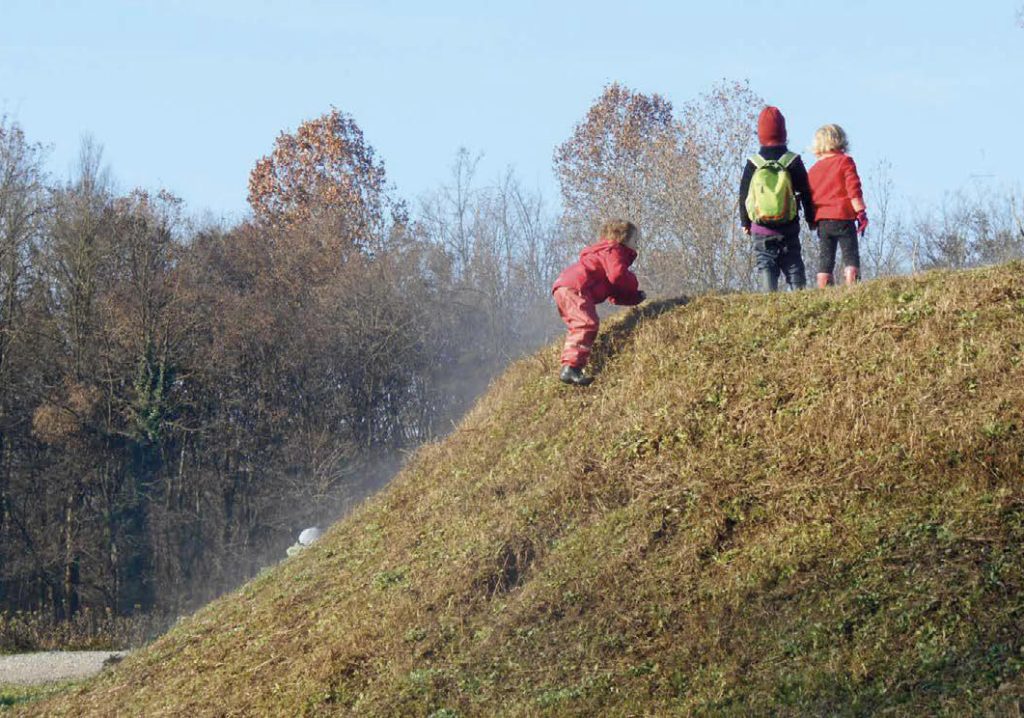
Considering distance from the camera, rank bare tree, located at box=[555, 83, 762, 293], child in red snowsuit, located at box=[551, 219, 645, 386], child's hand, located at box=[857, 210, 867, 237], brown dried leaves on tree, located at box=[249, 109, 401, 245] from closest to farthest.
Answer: child in red snowsuit, located at box=[551, 219, 645, 386] < child's hand, located at box=[857, 210, 867, 237] < bare tree, located at box=[555, 83, 762, 293] < brown dried leaves on tree, located at box=[249, 109, 401, 245]

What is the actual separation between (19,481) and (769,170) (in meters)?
30.1

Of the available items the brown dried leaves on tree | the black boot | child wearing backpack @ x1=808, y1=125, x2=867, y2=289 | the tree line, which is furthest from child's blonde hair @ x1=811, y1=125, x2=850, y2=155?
the brown dried leaves on tree

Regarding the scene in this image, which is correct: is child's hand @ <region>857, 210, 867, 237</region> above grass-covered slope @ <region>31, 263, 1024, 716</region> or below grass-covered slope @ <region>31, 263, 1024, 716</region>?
above

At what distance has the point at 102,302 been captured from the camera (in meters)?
37.4

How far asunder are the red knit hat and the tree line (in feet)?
65.3

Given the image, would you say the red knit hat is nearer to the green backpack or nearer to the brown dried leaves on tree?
the green backpack

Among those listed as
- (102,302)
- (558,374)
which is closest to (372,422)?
(102,302)

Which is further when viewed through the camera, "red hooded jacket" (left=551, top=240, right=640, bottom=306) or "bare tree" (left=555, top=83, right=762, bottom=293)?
"bare tree" (left=555, top=83, right=762, bottom=293)

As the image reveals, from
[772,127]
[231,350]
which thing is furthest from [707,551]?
[231,350]

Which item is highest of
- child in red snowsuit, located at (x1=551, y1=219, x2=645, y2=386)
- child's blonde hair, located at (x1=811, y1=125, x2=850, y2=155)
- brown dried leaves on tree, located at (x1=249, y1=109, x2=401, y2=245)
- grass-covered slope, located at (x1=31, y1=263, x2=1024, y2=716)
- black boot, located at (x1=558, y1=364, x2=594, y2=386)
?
brown dried leaves on tree, located at (x1=249, y1=109, x2=401, y2=245)

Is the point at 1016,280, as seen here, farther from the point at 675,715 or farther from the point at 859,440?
the point at 675,715

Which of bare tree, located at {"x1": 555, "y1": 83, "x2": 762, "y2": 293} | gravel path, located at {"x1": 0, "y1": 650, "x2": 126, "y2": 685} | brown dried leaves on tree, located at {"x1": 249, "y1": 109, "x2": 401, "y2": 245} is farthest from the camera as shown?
brown dried leaves on tree, located at {"x1": 249, "y1": 109, "x2": 401, "y2": 245}

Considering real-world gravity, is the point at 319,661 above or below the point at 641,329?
below

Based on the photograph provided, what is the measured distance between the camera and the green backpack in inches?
423
